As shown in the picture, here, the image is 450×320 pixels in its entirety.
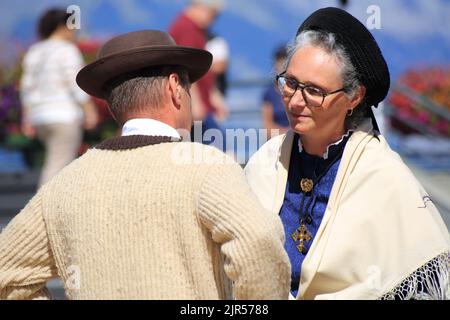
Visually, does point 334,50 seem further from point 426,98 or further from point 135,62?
point 426,98

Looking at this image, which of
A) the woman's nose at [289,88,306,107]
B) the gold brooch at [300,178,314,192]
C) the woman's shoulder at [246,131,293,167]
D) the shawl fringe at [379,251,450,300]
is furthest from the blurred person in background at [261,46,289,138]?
the shawl fringe at [379,251,450,300]

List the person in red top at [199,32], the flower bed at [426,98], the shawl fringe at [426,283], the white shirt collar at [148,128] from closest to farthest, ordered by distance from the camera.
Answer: the white shirt collar at [148,128], the shawl fringe at [426,283], the person in red top at [199,32], the flower bed at [426,98]

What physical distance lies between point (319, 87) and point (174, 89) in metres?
0.56

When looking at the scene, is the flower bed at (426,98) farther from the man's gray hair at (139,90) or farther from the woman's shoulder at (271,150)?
the man's gray hair at (139,90)

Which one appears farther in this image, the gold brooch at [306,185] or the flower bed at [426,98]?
the flower bed at [426,98]

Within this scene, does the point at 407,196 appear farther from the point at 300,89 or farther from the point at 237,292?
the point at 237,292

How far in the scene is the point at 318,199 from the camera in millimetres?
3141

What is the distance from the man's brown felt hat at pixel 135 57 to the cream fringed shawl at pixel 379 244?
675 millimetres

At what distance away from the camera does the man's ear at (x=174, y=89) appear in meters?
2.71

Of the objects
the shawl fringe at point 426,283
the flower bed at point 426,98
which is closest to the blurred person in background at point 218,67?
the flower bed at point 426,98

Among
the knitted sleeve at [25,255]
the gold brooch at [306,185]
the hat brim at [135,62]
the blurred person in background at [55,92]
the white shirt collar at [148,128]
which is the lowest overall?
the knitted sleeve at [25,255]

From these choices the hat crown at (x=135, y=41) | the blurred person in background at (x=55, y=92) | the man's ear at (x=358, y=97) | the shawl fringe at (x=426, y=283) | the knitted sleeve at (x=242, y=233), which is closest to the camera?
the knitted sleeve at (x=242, y=233)
